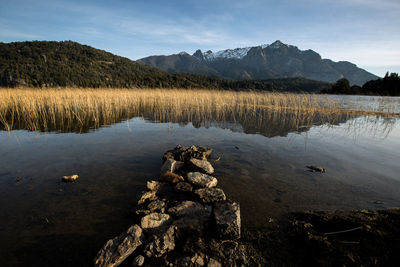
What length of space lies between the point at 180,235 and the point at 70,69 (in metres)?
84.2

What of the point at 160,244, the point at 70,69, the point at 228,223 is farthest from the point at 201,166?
the point at 70,69

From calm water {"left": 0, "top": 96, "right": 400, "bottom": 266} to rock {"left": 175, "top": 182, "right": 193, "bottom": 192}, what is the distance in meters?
0.65

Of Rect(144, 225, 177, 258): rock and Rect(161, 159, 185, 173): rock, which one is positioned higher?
Rect(161, 159, 185, 173): rock

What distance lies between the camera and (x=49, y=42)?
8762 centimetres

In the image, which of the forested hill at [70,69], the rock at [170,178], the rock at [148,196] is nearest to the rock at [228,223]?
the rock at [148,196]

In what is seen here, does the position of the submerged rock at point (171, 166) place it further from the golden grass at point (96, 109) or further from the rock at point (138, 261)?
the golden grass at point (96, 109)

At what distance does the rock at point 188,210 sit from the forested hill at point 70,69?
42.3m

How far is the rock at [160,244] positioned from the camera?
167 centimetres

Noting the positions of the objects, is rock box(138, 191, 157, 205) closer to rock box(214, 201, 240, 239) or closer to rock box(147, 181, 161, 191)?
rock box(147, 181, 161, 191)

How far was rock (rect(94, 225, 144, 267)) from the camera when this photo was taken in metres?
1.56

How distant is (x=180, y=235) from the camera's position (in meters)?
1.91

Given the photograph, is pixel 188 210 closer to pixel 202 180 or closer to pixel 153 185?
pixel 202 180

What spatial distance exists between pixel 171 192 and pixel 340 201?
269 centimetres

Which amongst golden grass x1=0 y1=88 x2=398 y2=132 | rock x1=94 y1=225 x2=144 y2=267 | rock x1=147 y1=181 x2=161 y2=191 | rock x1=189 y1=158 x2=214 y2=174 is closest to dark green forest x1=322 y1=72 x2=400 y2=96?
golden grass x1=0 y1=88 x2=398 y2=132
